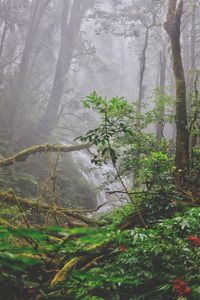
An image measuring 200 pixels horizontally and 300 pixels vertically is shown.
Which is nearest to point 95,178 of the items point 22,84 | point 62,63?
point 22,84

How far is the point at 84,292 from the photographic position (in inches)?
76.1

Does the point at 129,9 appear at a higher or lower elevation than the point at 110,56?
lower

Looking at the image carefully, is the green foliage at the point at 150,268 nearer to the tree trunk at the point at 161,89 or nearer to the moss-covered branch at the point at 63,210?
the moss-covered branch at the point at 63,210

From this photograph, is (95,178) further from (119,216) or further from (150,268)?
(150,268)

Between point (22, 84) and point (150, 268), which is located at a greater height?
point (22, 84)

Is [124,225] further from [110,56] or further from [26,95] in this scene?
[110,56]

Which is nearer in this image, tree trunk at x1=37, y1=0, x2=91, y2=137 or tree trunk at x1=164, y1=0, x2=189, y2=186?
tree trunk at x1=164, y1=0, x2=189, y2=186

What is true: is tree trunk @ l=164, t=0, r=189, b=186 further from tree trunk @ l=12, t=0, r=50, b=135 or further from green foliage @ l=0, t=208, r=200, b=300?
tree trunk @ l=12, t=0, r=50, b=135

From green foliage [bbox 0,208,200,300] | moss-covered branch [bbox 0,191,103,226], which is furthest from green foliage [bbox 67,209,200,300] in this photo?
moss-covered branch [bbox 0,191,103,226]

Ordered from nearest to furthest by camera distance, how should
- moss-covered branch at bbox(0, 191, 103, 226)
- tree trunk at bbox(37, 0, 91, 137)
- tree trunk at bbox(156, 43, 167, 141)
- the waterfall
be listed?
moss-covered branch at bbox(0, 191, 103, 226), tree trunk at bbox(156, 43, 167, 141), the waterfall, tree trunk at bbox(37, 0, 91, 137)

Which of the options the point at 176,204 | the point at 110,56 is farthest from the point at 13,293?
the point at 110,56

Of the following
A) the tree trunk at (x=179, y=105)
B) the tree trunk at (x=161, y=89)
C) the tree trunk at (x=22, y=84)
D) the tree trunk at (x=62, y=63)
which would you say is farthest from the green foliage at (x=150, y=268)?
the tree trunk at (x=62, y=63)

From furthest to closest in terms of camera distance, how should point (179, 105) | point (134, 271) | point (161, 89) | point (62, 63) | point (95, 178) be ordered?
point (62, 63), point (95, 178), point (161, 89), point (179, 105), point (134, 271)

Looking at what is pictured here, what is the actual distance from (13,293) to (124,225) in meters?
1.59
